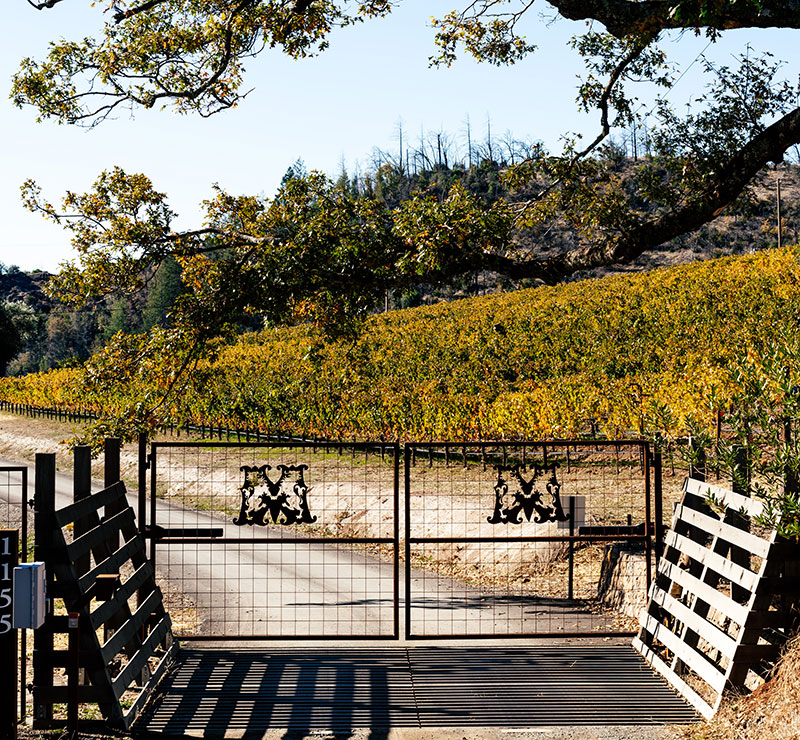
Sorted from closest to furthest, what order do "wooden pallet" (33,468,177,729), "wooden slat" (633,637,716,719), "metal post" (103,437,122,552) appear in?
"wooden pallet" (33,468,177,729) < "wooden slat" (633,637,716,719) < "metal post" (103,437,122,552)

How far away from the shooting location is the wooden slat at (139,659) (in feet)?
17.9

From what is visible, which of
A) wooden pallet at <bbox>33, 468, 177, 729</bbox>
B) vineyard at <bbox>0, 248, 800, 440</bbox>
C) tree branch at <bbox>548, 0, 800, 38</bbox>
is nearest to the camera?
wooden pallet at <bbox>33, 468, 177, 729</bbox>

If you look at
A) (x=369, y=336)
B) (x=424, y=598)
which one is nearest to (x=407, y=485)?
(x=424, y=598)

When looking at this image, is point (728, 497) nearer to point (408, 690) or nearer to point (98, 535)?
point (408, 690)

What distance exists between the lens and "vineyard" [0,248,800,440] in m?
12.9

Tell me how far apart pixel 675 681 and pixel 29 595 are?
15.1 ft

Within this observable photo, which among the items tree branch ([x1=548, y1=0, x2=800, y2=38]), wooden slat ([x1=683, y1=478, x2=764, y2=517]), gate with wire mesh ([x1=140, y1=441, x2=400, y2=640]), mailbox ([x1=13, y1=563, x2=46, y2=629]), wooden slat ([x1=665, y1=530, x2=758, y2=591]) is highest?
tree branch ([x1=548, y1=0, x2=800, y2=38])

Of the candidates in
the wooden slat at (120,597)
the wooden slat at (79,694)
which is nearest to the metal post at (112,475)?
the wooden slat at (120,597)

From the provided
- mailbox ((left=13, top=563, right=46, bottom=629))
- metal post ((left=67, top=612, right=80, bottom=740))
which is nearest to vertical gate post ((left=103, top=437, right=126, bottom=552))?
metal post ((left=67, top=612, right=80, bottom=740))

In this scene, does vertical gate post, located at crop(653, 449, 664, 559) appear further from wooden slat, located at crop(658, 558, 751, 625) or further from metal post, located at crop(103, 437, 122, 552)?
metal post, located at crop(103, 437, 122, 552)

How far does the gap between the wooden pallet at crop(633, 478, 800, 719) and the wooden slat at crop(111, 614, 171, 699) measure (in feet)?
12.8

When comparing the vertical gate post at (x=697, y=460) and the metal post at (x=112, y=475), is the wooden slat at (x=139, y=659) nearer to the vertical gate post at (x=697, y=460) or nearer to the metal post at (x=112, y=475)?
the metal post at (x=112, y=475)

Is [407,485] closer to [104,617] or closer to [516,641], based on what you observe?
[516,641]

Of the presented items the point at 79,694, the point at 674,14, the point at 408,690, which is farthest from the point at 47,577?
the point at 674,14
